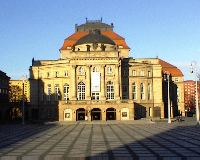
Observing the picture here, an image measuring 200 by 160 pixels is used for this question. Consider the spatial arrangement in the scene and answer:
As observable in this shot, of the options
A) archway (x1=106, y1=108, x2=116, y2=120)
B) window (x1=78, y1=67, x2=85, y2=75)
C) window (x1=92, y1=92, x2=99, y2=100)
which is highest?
window (x1=78, y1=67, x2=85, y2=75)

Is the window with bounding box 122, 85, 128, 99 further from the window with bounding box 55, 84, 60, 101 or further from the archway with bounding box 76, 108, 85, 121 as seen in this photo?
the window with bounding box 55, 84, 60, 101

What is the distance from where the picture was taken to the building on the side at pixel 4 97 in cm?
11806

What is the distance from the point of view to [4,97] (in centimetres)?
13062

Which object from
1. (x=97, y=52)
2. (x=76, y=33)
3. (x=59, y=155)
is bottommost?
(x=59, y=155)

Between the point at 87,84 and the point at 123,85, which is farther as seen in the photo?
the point at 123,85

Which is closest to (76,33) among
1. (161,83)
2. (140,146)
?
(161,83)

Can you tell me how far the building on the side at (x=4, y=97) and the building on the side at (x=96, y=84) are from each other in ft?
24.1

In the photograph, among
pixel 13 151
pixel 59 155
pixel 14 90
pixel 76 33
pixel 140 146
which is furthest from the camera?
pixel 14 90

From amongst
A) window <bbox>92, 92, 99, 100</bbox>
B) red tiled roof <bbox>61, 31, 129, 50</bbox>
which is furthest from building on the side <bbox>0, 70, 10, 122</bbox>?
window <bbox>92, 92, 99, 100</bbox>

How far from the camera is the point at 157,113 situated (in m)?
121

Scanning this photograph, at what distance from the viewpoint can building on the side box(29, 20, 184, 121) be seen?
344ft

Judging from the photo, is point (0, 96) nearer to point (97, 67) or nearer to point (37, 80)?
point (37, 80)

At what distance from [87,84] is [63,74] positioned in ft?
36.9

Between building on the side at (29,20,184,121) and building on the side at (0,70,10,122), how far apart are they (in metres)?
7.35
